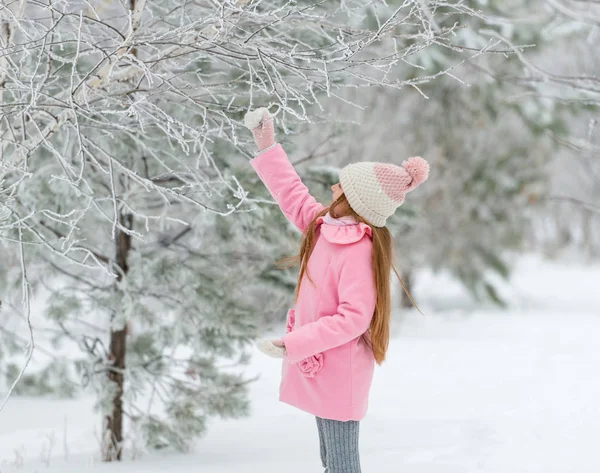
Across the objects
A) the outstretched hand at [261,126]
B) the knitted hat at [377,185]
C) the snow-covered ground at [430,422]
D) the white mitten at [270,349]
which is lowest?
the snow-covered ground at [430,422]

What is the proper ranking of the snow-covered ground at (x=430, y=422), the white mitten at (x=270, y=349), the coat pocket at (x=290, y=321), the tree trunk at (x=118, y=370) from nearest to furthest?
the white mitten at (x=270, y=349), the coat pocket at (x=290, y=321), the snow-covered ground at (x=430, y=422), the tree trunk at (x=118, y=370)

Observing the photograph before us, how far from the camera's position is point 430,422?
5.04 metres

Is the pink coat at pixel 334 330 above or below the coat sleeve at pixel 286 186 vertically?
below

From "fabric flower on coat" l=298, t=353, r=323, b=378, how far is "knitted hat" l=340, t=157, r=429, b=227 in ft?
1.97

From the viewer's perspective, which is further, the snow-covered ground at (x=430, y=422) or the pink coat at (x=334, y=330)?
the snow-covered ground at (x=430, y=422)

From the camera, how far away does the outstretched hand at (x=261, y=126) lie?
114 inches

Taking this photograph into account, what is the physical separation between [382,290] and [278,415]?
3.24 metres

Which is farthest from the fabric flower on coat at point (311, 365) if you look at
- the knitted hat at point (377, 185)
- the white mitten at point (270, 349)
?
the knitted hat at point (377, 185)

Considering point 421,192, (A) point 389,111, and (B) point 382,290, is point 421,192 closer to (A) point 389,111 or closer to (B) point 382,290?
(A) point 389,111

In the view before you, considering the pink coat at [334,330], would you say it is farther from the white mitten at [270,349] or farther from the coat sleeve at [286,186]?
the coat sleeve at [286,186]

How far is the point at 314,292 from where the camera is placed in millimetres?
2822

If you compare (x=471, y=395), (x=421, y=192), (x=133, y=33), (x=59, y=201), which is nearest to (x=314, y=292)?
(x=133, y=33)

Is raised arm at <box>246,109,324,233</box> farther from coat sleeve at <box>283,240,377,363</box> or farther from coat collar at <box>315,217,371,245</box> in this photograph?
coat sleeve at <box>283,240,377,363</box>

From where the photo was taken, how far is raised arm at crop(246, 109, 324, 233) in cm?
302
